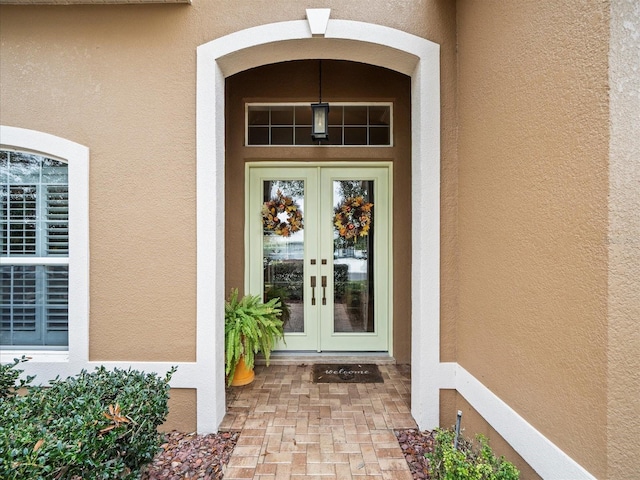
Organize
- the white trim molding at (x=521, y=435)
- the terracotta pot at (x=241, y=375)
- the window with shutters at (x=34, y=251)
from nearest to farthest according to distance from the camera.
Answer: the white trim molding at (x=521, y=435), the window with shutters at (x=34, y=251), the terracotta pot at (x=241, y=375)

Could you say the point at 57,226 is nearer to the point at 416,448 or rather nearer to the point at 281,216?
the point at 281,216

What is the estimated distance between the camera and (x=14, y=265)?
306 cm

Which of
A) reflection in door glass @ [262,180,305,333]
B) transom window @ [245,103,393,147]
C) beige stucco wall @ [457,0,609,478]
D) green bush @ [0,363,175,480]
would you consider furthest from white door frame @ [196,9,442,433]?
reflection in door glass @ [262,180,305,333]

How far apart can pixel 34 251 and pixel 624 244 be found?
426 cm

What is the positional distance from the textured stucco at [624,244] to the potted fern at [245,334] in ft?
8.86

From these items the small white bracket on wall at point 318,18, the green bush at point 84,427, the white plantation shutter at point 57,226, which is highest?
the small white bracket on wall at point 318,18

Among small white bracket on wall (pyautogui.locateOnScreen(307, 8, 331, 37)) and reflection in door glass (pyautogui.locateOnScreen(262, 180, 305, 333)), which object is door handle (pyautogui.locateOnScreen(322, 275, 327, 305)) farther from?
small white bracket on wall (pyautogui.locateOnScreen(307, 8, 331, 37))

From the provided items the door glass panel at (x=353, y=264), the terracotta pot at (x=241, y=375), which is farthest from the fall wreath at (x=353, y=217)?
the terracotta pot at (x=241, y=375)

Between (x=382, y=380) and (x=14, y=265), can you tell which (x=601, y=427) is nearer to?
(x=382, y=380)

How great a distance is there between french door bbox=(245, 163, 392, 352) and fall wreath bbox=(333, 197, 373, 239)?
0.04ft

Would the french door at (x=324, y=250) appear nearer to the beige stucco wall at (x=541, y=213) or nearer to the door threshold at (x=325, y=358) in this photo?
the door threshold at (x=325, y=358)

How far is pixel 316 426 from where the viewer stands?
112 inches

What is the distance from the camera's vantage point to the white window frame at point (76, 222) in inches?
111

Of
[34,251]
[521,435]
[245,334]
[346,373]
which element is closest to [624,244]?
[521,435]
